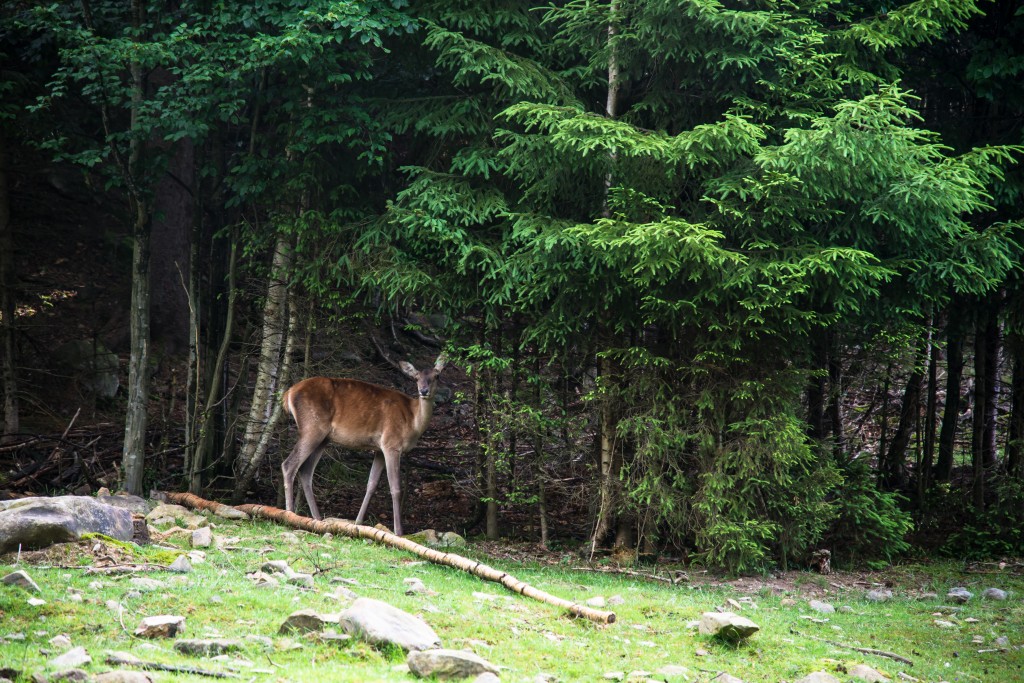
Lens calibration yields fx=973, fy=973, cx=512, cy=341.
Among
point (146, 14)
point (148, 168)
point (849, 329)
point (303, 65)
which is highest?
point (146, 14)

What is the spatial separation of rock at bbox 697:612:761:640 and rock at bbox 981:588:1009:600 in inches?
167

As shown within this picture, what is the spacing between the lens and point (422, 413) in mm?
11797

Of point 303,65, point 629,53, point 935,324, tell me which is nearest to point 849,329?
point 935,324

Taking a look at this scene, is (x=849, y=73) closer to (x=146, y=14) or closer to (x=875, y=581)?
(x=875, y=581)

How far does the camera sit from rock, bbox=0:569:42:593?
6.12 metres

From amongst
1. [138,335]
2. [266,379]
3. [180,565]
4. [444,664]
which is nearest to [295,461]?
[266,379]

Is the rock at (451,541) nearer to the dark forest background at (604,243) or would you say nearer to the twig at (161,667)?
the dark forest background at (604,243)

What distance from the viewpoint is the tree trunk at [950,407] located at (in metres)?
13.2

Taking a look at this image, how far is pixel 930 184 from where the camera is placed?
9.34 meters

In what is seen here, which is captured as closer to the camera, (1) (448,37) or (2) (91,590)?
(2) (91,590)

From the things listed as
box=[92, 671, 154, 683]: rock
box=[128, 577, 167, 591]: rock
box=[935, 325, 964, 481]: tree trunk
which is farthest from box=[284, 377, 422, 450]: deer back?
box=[935, 325, 964, 481]: tree trunk

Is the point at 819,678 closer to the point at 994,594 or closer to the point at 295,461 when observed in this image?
the point at 994,594

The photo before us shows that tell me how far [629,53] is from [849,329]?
4.10m

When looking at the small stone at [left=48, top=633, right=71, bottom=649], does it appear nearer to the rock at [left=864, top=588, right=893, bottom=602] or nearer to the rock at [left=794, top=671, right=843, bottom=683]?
the rock at [left=794, top=671, right=843, bottom=683]
